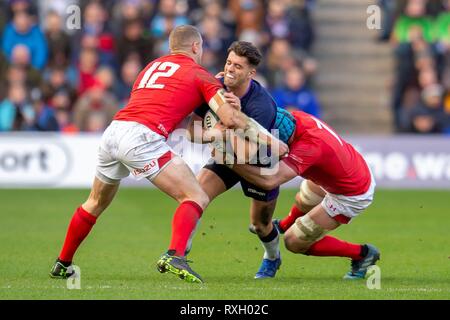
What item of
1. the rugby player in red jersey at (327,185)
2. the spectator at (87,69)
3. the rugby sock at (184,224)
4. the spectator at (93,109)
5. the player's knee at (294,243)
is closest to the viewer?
the rugby sock at (184,224)

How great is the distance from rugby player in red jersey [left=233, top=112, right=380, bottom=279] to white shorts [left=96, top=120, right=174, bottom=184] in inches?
27.7

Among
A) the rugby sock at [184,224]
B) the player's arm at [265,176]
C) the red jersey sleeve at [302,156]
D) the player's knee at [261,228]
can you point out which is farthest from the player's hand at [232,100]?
the player's knee at [261,228]

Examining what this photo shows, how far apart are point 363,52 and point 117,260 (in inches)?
495

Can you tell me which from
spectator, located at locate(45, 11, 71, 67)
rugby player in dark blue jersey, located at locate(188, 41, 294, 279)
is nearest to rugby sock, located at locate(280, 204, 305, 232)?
rugby player in dark blue jersey, located at locate(188, 41, 294, 279)

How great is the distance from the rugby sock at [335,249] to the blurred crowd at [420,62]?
31.5 feet

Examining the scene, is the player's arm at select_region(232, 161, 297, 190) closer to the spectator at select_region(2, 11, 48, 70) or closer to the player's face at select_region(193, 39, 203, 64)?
the player's face at select_region(193, 39, 203, 64)

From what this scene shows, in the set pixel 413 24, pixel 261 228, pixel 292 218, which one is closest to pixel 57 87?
pixel 413 24

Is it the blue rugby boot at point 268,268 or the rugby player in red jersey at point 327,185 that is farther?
the blue rugby boot at point 268,268

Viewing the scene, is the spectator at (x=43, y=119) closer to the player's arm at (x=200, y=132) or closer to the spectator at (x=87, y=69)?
the spectator at (x=87, y=69)

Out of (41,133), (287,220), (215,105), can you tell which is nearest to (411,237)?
(287,220)

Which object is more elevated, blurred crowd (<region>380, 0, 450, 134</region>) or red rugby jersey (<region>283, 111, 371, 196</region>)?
red rugby jersey (<region>283, 111, 371, 196</region>)

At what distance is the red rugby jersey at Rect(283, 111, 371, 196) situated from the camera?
362 inches

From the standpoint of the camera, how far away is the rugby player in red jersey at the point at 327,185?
9.27 meters

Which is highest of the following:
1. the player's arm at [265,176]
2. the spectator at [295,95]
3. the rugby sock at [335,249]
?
the player's arm at [265,176]
